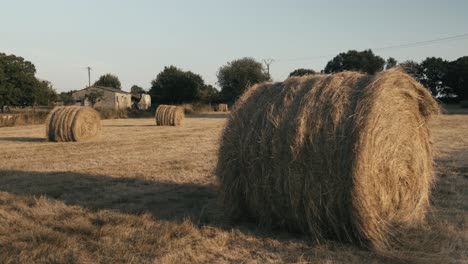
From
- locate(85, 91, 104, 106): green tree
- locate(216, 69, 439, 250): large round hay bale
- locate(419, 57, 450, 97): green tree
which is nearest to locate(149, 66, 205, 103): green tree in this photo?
locate(85, 91, 104, 106): green tree

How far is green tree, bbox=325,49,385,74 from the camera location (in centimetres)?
6644

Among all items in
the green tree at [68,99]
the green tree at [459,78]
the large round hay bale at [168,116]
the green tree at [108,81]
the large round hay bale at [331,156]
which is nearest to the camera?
the large round hay bale at [331,156]

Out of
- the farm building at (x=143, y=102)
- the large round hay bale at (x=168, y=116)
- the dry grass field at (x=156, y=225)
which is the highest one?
the farm building at (x=143, y=102)

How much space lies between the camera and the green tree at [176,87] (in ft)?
212

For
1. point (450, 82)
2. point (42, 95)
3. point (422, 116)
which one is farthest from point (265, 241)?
point (450, 82)

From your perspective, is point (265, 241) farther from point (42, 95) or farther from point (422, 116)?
point (42, 95)

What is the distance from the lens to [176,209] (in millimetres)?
6270

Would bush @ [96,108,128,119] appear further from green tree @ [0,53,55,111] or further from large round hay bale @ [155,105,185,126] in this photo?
green tree @ [0,53,55,111]

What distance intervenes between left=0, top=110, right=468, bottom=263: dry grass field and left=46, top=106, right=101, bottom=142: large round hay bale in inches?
289

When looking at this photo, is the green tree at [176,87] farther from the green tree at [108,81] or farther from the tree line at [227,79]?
the green tree at [108,81]

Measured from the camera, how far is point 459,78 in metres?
61.6

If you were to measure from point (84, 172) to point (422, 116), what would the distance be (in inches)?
262

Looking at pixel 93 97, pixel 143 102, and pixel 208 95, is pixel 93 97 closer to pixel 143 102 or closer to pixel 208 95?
pixel 143 102

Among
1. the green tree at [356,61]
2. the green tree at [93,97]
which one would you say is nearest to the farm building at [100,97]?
the green tree at [93,97]
